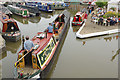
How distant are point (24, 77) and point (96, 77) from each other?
3709 millimetres

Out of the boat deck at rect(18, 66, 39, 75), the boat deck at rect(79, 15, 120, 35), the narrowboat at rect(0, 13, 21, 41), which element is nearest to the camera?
the boat deck at rect(18, 66, 39, 75)

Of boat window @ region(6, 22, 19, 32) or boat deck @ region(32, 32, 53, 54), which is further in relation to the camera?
boat window @ region(6, 22, 19, 32)

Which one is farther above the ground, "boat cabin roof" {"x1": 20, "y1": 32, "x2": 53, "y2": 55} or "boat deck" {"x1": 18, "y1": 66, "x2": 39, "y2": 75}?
"boat cabin roof" {"x1": 20, "y1": 32, "x2": 53, "y2": 55}

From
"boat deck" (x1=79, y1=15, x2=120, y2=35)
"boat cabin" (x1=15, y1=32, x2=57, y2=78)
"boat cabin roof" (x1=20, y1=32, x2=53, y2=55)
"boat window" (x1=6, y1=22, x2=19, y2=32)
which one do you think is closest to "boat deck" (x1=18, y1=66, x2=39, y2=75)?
"boat cabin" (x1=15, y1=32, x2=57, y2=78)

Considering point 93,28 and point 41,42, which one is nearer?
point 41,42

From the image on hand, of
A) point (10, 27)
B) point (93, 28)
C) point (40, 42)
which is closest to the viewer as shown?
point (40, 42)

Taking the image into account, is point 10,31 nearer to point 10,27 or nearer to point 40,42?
point 10,27

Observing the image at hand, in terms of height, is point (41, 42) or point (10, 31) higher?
point (10, 31)

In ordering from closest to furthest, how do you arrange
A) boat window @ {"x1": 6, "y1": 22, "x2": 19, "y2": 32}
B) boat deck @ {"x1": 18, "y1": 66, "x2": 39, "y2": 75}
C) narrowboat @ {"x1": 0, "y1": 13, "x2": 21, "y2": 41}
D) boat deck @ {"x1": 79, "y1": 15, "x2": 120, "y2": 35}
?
boat deck @ {"x1": 18, "y1": 66, "x2": 39, "y2": 75}
narrowboat @ {"x1": 0, "y1": 13, "x2": 21, "y2": 41}
boat window @ {"x1": 6, "y1": 22, "x2": 19, "y2": 32}
boat deck @ {"x1": 79, "y1": 15, "x2": 120, "y2": 35}

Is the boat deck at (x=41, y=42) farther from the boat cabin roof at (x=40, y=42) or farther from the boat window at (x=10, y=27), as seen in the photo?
the boat window at (x=10, y=27)

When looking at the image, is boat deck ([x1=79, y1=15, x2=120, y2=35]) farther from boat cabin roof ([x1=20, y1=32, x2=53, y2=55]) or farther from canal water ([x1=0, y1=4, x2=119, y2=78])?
boat cabin roof ([x1=20, y1=32, x2=53, y2=55])

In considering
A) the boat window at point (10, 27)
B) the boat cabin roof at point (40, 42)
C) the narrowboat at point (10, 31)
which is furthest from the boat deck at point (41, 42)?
the boat window at point (10, 27)

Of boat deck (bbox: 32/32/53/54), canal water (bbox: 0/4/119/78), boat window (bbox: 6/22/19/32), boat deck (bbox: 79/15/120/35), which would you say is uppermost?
boat window (bbox: 6/22/19/32)

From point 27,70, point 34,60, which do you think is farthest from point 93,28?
point 27,70
